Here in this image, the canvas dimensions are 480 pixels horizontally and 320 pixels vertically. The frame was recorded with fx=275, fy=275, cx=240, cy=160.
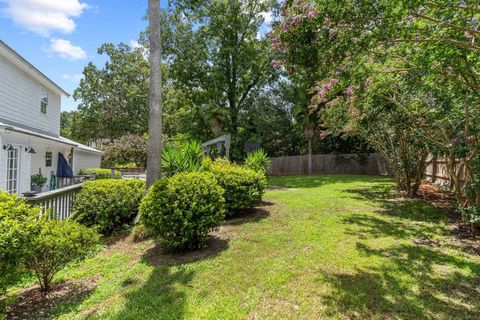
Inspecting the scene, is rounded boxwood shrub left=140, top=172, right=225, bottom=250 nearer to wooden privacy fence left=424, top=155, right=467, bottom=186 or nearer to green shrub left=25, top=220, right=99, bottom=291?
green shrub left=25, top=220, right=99, bottom=291

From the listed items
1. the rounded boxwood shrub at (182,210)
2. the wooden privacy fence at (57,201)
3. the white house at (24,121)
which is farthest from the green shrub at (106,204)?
the white house at (24,121)

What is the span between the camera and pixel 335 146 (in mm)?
22641

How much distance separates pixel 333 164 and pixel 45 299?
2164cm

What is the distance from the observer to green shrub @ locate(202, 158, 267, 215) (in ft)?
23.0

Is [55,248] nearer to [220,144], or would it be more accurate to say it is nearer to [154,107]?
[154,107]

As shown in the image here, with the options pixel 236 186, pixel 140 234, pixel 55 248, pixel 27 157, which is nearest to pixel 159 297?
pixel 55 248

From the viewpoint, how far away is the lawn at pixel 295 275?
10.4 ft

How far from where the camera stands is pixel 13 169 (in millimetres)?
9516

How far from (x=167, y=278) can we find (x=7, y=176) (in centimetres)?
838

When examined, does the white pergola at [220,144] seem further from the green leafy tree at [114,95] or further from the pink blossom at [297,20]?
the green leafy tree at [114,95]

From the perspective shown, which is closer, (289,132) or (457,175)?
(457,175)

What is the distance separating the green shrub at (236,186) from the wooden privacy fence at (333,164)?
1360cm

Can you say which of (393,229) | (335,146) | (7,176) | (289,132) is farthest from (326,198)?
(289,132)

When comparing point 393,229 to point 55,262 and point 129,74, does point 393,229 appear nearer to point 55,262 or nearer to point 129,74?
point 55,262
